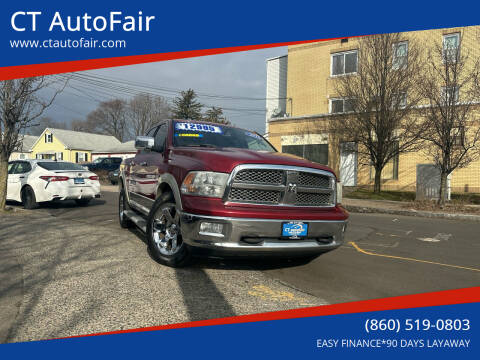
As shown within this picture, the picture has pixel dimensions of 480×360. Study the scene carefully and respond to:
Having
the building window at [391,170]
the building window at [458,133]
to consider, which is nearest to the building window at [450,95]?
the building window at [458,133]

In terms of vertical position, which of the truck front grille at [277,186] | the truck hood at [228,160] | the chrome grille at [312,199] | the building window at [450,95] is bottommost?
the chrome grille at [312,199]

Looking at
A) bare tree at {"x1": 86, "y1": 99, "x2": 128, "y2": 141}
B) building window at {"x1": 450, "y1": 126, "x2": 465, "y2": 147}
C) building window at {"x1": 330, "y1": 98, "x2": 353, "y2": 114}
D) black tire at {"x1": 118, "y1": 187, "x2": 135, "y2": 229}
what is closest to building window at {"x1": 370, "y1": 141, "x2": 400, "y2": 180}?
building window at {"x1": 330, "y1": 98, "x2": 353, "y2": 114}

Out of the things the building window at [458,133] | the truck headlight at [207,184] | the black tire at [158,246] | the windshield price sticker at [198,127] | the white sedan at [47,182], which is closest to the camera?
the truck headlight at [207,184]

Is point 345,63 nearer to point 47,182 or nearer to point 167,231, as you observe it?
point 47,182

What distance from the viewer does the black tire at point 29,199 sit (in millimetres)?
10062

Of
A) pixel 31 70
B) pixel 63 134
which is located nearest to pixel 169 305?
pixel 31 70

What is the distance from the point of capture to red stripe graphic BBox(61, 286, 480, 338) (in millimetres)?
2953

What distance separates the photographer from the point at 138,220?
557 cm

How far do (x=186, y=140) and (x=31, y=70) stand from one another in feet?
19.2

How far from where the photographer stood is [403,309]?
3371 mm

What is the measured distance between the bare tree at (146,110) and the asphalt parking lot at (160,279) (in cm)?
5835

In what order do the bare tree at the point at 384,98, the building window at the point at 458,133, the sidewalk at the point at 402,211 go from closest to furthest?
the sidewalk at the point at 402,211 → the building window at the point at 458,133 → the bare tree at the point at 384,98

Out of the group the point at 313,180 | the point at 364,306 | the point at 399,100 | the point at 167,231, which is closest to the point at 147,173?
the point at 167,231

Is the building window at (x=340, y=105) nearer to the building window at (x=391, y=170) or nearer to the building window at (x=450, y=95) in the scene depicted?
the building window at (x=391, y=170)
